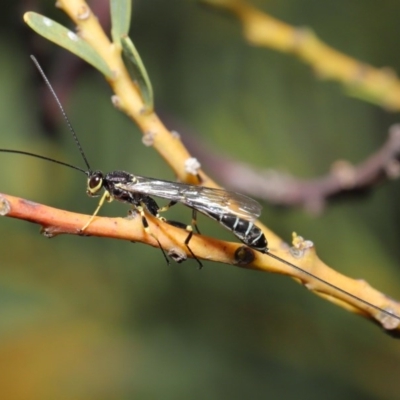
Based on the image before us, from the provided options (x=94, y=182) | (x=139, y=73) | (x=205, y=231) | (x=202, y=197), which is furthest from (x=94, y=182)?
(x=205, y=231)

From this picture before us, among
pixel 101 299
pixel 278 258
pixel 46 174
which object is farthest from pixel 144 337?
pixel 278 258

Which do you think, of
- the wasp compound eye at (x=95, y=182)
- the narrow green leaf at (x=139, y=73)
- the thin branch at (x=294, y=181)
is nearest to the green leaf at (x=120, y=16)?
the narrow green leaf at (x=139, y=73)

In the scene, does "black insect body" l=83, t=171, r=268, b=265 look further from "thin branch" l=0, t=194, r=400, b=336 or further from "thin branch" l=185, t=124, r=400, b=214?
"thin branch" l=185, t=124, r=400, b=214

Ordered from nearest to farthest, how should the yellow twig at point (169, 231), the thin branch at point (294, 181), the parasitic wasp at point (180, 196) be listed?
the yellow twig at point (169, 231)
the parasitic wasp at point (180, 196)
the thin branch at point (294, 181)

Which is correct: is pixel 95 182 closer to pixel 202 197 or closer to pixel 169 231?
pixel 202 197

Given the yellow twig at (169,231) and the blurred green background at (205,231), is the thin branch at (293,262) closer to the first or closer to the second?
the yellow twig at (169,231)

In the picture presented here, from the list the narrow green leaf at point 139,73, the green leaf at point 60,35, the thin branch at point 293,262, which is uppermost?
the narrow green leaf at point 139,73

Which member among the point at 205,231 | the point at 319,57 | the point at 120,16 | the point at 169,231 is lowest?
the point at 169,231
